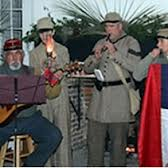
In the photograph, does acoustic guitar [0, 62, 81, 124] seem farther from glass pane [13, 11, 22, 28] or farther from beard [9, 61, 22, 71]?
glass pane [13, 11, 22, 28]

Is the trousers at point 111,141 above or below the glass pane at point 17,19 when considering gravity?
below

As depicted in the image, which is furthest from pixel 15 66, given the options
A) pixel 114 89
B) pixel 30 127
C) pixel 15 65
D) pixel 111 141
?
pixel 111 141

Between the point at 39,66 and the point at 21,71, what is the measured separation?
0.68ft

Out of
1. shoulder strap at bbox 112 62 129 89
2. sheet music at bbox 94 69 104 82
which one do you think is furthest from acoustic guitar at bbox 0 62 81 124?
shoulder strap at bbox 112 62 129 89

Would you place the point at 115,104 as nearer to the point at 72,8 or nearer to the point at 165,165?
the point at 165,165

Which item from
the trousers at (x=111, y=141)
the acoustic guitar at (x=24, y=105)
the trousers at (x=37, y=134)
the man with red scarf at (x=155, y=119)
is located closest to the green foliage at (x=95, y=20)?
the trousers at (x=111, y=141)

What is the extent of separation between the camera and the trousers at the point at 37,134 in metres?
5.88

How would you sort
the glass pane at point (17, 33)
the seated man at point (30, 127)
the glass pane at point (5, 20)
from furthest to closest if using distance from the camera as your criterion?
the glass pane at point (17, 33), the glass pane at point (5, 20), the seated man at point (30, 127)

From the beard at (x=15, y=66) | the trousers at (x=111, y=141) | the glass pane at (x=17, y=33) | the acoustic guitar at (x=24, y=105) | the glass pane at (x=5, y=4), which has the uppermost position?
the glass pane at (x=5, y=4)

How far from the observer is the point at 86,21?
796 centimetres

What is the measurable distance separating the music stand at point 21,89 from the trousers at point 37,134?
0.40 meters

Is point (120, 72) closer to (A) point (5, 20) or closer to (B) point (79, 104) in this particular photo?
(B) point (79, 104)

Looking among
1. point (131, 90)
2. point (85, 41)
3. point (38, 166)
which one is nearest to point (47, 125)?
point (38, 166)

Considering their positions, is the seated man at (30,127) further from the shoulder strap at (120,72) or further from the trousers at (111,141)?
the shoulder strap at (120,72)
